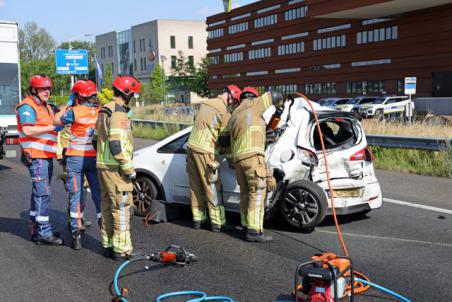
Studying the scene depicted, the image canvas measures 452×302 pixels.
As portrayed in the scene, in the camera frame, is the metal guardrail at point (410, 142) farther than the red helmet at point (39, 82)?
Yes

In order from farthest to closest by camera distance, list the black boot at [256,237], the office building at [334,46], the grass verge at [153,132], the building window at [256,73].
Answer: the building window at [256,73] < the office building at [334,46] < the grass verge at [153,132] < the black boot at [256,237]

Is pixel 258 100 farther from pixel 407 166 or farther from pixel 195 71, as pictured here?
pixel 195 71

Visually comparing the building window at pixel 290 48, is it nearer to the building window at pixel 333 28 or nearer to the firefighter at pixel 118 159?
the building window at pixel 333 28

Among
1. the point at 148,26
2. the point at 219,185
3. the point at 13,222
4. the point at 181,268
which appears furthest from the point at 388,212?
the point at 148,26

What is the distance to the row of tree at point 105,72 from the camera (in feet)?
208

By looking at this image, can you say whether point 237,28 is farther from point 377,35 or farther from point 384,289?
point 384,289

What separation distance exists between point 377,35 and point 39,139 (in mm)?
47587

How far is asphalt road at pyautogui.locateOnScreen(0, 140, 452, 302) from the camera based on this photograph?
4.86 meters

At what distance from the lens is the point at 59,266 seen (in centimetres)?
560

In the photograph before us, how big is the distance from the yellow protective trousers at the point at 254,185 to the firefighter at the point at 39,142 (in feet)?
6.94

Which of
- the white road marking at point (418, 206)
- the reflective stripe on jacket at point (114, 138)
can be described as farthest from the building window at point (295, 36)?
the reflective stripe on jacket at point (114, 138)

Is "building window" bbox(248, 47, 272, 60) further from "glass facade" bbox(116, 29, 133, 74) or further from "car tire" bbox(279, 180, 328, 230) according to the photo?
"car tire" bbox(279, 180, 328, 230)

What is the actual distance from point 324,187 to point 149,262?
230cm

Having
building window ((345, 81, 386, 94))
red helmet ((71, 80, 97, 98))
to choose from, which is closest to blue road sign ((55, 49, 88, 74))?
building window ((345, 81, 386, 94))
